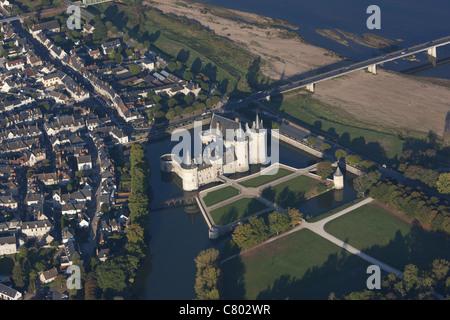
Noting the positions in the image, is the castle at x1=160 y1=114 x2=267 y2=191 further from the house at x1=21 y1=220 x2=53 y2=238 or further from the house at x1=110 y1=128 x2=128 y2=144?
the house at x1=21 y1=220 x2=53 y2=238

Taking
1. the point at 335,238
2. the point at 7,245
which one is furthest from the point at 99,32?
the point at 335,238

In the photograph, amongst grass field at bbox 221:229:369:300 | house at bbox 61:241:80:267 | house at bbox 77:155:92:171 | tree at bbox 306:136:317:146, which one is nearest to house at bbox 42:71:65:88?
house at bbox 77:155:92:171

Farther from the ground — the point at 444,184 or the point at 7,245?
the point at 444,184

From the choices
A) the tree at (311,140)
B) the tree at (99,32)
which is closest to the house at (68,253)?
the tree at (311,140)

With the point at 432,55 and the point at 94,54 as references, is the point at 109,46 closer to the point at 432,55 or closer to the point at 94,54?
the point at 94,54

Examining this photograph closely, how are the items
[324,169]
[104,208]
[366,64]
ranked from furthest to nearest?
[366,64], [324,169], [104,208]

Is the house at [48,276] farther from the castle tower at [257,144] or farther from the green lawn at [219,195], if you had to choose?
the castle tower at [257,144]

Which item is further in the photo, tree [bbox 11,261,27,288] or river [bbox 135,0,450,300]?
river [bbox 135,0,450,300]

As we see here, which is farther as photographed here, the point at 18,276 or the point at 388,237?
the point at 388,237
